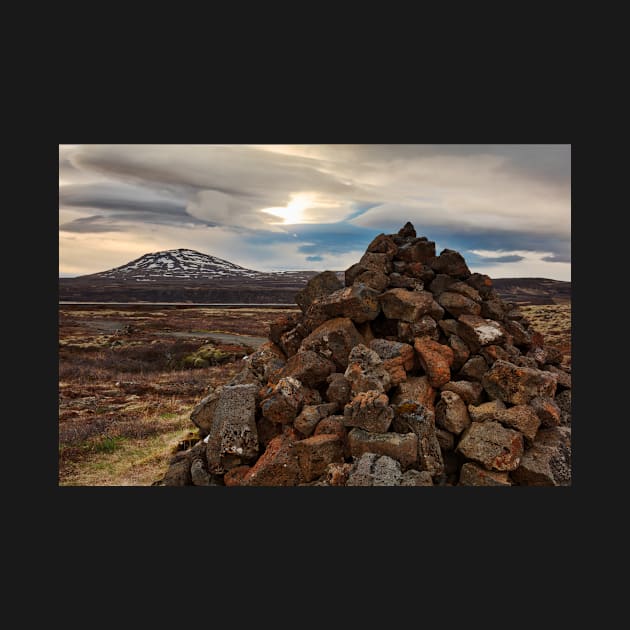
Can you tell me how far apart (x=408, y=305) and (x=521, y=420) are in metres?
2.65

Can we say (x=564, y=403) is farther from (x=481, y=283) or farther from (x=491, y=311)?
(x=481, y=283)

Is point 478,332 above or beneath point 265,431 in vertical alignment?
above

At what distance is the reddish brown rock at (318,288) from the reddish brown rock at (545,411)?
437cm

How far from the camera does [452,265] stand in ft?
26.5

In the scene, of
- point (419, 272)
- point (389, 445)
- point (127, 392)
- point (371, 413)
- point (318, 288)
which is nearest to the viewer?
point (389, 445)

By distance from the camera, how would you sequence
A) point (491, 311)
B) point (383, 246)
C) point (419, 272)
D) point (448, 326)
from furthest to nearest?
point (383, 246) → point (419, 272) → point (491, 311) → point (448, 326)

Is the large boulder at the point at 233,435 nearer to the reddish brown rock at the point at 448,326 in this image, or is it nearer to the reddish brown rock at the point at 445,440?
the reddish brown rock at the point at 445,440

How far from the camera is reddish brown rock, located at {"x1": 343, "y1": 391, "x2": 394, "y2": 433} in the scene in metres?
5.48

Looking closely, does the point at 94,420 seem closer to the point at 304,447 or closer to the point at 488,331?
the point at 304,447

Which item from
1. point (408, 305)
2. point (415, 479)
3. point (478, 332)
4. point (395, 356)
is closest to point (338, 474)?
point (415, 479)

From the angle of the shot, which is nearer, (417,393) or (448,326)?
(417,393)

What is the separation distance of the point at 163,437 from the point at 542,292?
31.0 ft

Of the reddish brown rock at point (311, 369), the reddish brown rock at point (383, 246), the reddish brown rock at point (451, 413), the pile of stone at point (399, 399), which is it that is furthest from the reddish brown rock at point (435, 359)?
the reddish brown rock at point (383, 246)

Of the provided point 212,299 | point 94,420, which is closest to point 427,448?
point 94,420
